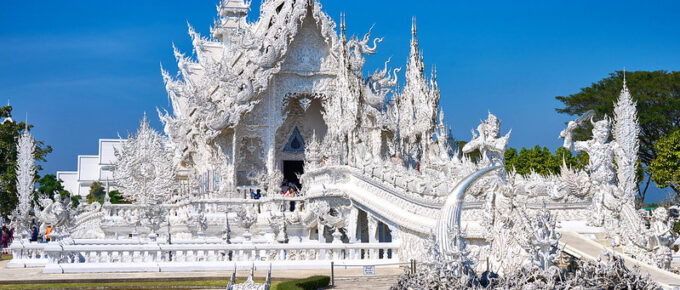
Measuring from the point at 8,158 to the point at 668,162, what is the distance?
24.5m

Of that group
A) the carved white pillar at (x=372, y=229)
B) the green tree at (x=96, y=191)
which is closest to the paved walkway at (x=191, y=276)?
the carved white pillar at (x=372, y=229)

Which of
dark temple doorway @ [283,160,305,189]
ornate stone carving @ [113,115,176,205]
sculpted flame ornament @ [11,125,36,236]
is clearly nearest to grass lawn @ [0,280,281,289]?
sculpted flame ornament @ [11,125,36,236]

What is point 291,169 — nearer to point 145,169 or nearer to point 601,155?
point 145,169

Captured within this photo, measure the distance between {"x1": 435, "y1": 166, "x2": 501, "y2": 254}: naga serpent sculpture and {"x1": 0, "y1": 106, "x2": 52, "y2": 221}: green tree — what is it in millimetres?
23239

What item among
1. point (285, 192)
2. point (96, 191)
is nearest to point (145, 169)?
point (285, 192)

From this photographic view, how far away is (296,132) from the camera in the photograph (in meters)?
30.0

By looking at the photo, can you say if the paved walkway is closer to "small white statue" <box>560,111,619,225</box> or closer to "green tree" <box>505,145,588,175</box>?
"small white statue" <box>560,111,619,225</box>

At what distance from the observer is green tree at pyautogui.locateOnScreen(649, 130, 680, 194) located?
2828cm

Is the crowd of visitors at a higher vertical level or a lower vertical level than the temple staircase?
higher

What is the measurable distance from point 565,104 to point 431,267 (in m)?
31.6

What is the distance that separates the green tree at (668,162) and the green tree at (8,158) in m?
23.4

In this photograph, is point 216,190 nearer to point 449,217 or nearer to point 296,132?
point 296,132

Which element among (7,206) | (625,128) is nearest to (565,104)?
(625,128)

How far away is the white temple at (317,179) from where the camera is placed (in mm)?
13500
